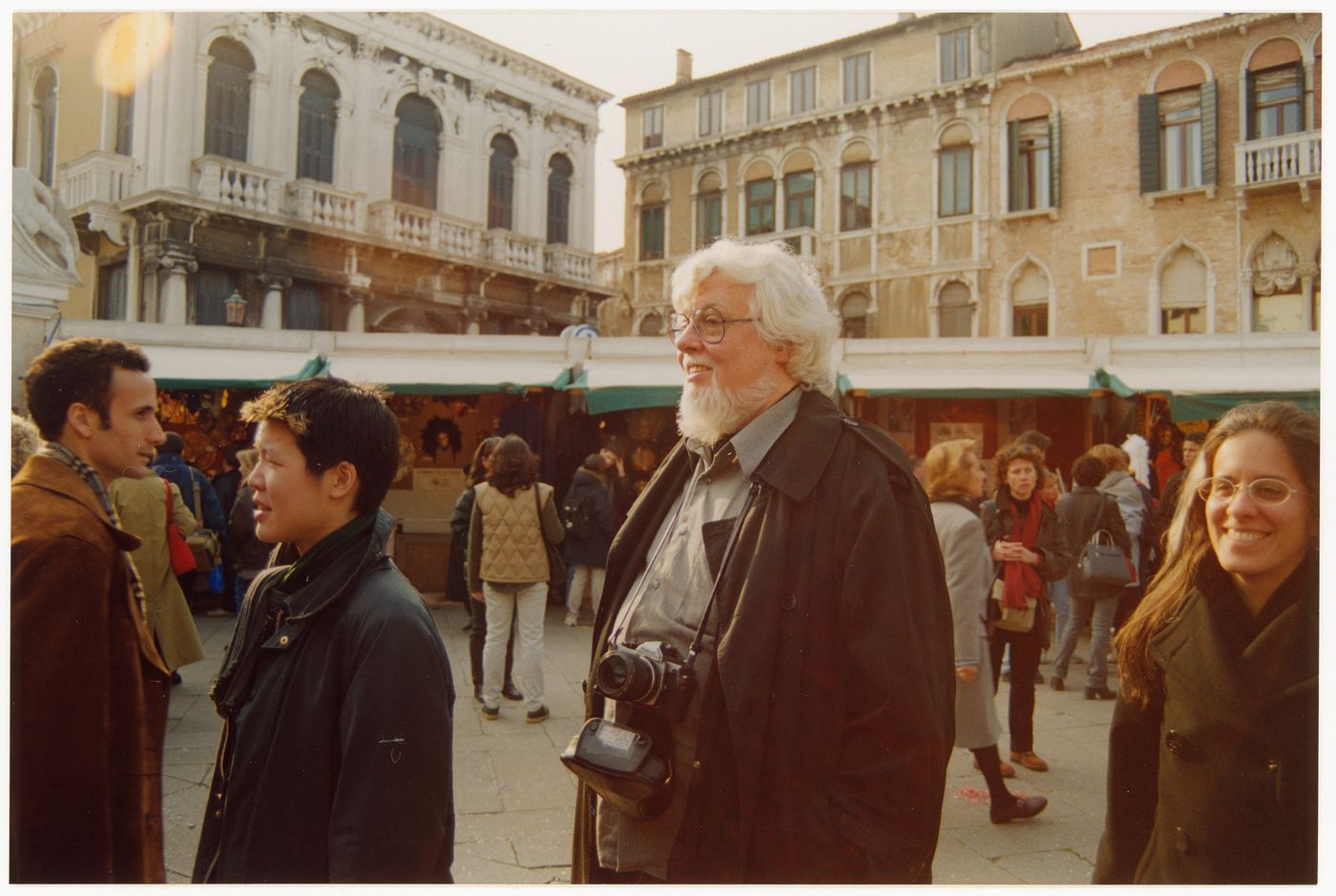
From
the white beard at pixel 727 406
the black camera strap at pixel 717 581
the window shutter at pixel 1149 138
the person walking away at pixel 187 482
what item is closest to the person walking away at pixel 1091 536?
the white beard at pixel 727 406

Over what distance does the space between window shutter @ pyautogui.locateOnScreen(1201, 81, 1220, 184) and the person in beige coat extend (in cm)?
1327

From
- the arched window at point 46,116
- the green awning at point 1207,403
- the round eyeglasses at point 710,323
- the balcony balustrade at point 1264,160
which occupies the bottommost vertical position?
the round eyeglasses at point 710,323

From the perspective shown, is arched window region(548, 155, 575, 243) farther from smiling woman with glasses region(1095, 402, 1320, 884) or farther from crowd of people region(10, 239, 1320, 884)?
smiling woman with glasses region(1095, 402, 1320, 884)

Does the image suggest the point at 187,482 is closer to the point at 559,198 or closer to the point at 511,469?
the point at 511,469

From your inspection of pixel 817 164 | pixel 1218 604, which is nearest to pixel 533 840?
pixel 1218 604

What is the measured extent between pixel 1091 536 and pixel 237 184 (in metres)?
12.0

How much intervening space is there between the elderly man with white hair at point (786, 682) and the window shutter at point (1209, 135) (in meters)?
13.3

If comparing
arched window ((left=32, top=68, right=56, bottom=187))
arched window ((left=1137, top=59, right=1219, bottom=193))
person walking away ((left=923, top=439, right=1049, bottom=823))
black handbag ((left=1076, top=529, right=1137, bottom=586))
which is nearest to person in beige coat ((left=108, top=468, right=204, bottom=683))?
arched window ((left=32, top=68, right=56, bottom=187))

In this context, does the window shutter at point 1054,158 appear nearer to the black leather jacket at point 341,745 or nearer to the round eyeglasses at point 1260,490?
the round eyeglasses at point 1260,490

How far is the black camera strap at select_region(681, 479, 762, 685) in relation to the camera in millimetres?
1621

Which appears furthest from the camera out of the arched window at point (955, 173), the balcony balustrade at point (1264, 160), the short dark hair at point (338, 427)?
the arched window at point (955, 173)

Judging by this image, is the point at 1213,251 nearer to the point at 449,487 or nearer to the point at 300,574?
the point at 449,487

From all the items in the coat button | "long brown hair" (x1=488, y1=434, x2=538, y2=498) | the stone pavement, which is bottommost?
the stone pavement

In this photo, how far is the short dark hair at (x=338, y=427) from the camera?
1706 mm
